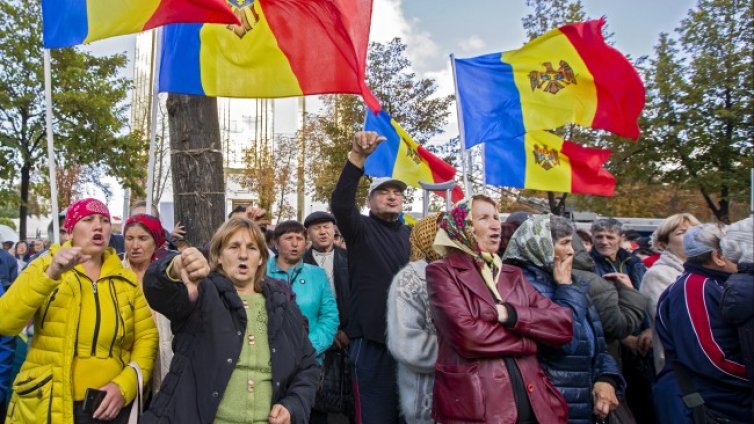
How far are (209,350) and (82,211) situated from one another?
1.20m

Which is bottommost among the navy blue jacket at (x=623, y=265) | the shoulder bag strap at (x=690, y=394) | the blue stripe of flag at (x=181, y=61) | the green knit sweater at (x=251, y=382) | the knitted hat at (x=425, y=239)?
the shoulder bag strap at (x=690, y=394)

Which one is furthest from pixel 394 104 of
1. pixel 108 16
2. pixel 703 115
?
pixel 108 16

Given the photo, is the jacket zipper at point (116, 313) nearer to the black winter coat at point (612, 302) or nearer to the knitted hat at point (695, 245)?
the black winter coat at point (612, 302)

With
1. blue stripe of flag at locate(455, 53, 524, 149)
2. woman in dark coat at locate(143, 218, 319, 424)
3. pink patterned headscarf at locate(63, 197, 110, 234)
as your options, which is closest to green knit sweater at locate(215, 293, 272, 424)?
woman in dark coat at locate(143, 218, 319, 424)

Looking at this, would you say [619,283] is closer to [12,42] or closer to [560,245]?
[560,245]

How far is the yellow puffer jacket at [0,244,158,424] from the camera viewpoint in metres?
3.00

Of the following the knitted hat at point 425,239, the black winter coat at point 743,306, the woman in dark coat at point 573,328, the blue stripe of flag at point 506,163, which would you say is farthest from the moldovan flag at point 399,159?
the black winter coat at point 743,306

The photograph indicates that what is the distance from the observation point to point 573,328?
10.9 feet

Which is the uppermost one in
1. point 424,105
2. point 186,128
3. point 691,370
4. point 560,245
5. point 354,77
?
point 424,105

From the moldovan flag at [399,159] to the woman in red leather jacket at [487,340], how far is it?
13.5ft

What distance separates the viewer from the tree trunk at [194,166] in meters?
4.86

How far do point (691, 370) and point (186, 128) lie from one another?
151 inches

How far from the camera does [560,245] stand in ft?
12.0

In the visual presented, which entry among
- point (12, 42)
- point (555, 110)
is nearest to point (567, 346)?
point (555, 110)
